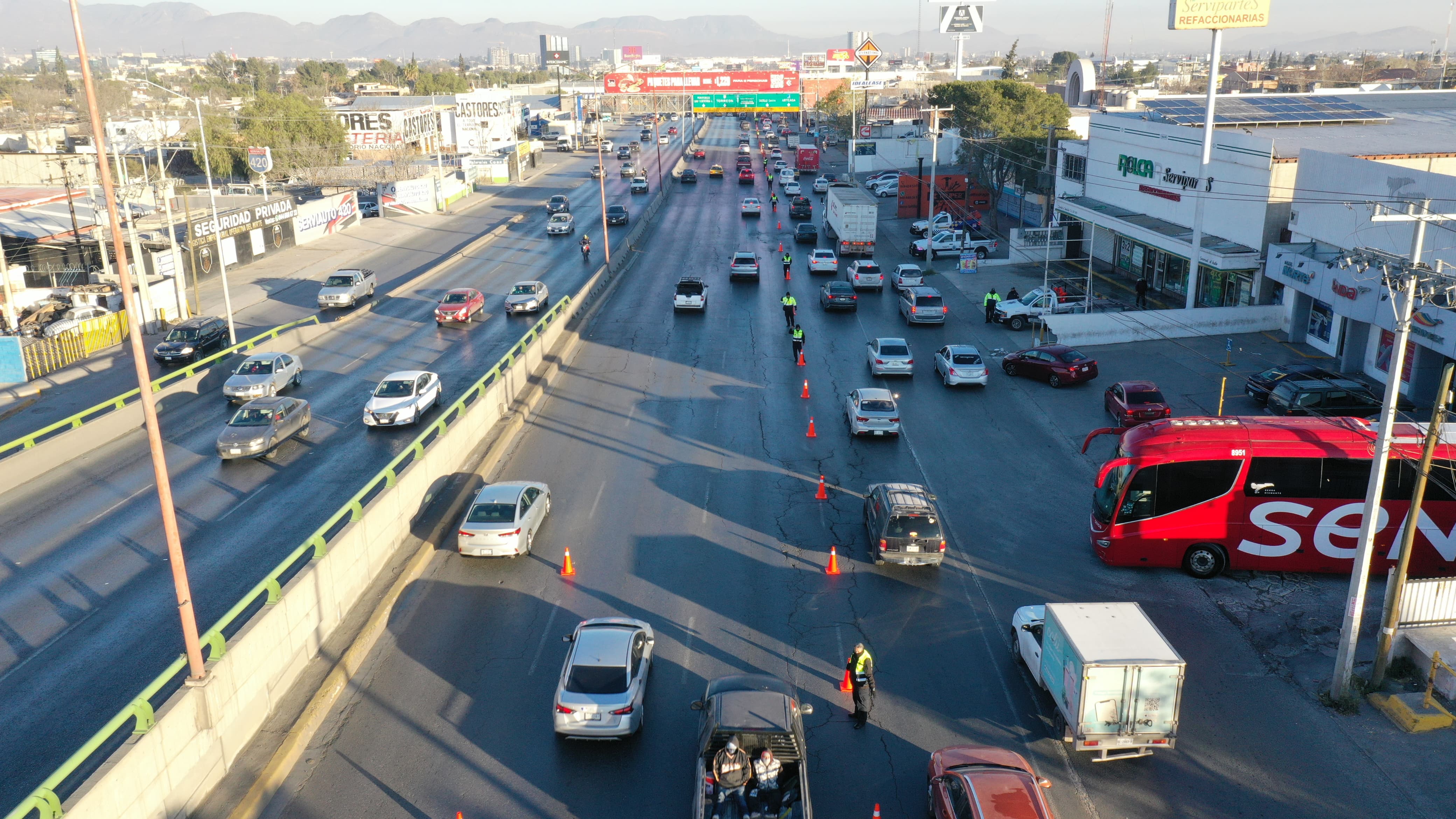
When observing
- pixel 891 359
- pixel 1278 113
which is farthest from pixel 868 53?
pixel 891 359

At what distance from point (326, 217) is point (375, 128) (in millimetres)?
39866

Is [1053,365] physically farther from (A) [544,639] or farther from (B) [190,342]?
(B) [190,342]

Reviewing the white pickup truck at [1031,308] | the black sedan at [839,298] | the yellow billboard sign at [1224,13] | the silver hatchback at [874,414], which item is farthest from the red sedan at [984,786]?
the yellow billboard sign at [1224,13]

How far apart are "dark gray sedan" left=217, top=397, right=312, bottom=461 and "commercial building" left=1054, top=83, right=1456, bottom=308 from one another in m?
33.9

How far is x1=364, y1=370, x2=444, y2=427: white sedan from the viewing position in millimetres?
29547

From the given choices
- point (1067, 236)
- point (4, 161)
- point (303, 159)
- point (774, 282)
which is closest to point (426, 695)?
point (774, 282)

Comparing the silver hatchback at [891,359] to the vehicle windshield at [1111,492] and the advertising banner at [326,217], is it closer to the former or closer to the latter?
the vehicle windshield at [1111,492]

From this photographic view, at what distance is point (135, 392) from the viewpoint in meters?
32.2

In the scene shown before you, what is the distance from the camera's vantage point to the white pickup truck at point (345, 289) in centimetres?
4678

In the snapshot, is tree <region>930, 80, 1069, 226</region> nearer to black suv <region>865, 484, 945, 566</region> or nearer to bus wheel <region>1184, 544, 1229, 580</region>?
bus wheel <region>1184, 544, 1229, 580</region>

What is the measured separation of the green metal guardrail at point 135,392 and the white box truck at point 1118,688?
1979cm

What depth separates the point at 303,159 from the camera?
9319 centimetres

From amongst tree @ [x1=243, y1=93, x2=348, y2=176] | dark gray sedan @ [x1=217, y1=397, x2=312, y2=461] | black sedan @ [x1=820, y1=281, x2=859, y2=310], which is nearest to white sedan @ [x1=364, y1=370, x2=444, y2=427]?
dark gray sedan @ [x1=217, y1=397, x2=312, y2=461]

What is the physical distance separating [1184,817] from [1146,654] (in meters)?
2.20
